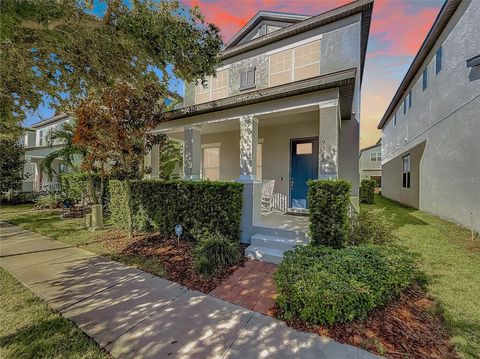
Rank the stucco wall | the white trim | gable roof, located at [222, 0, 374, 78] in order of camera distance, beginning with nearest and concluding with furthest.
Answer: gable roof, located at [222, 0, 374, 78]
the stucco wall
the white trim

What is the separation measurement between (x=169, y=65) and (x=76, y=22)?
1.58 meters

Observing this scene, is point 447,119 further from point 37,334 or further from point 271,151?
point 37,334

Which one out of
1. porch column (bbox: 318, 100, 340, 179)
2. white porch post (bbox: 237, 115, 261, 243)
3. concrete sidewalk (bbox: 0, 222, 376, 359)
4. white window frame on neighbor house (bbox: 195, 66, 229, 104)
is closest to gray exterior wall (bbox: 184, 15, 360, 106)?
white window frame on neighbor house (bbox: 195, 66, 229, 104)

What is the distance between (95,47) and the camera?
13.5 feet

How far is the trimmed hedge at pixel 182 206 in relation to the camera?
18.5 ft

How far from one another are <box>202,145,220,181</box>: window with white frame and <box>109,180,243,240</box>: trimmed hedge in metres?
4.02

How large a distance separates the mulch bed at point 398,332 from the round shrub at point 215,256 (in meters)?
1.68

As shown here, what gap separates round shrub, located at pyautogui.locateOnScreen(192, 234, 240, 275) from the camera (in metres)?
4.30

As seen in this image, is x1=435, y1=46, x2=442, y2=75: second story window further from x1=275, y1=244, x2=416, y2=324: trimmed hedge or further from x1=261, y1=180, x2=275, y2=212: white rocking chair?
x1=275, y1=244, x2=416, y2=324: trimmed hedge

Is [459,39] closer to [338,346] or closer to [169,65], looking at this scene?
[169,65]

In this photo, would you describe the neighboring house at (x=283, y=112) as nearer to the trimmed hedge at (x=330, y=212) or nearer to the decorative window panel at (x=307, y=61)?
the decorative window panel at (x=307, y=61)

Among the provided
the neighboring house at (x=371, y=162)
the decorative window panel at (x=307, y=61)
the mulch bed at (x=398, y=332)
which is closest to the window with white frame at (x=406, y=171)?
the decorative window panel at (x=307, y=61)

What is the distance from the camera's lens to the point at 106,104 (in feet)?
20.2

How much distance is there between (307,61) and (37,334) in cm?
953
